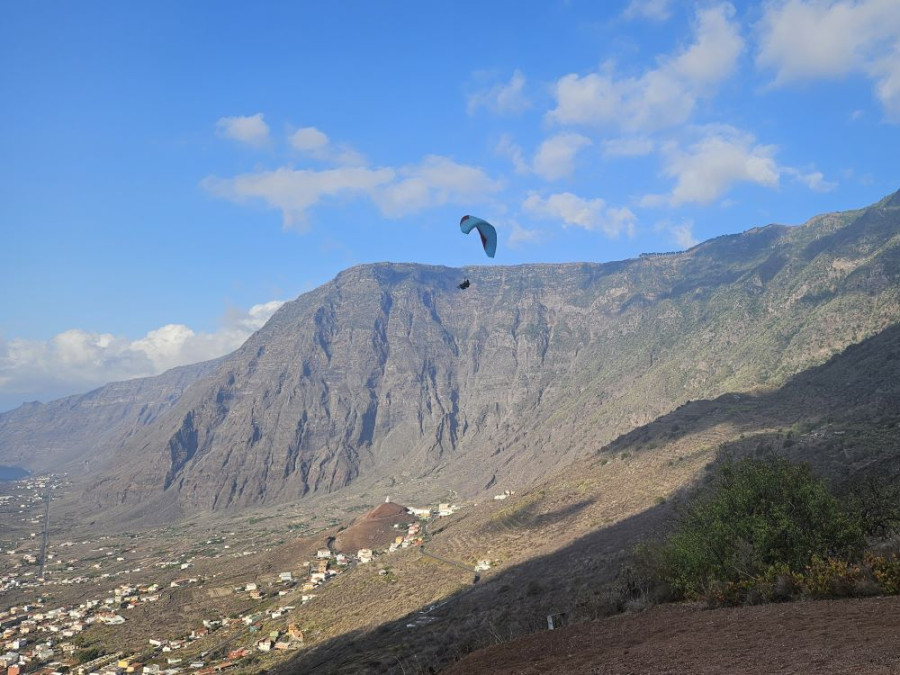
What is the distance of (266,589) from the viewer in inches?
3049

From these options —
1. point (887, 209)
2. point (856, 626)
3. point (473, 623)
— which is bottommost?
point (473, 623)

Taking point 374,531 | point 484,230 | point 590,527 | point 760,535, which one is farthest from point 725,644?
point 374,531

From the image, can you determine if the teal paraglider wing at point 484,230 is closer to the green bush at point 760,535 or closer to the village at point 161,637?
the green bush at point 760,535

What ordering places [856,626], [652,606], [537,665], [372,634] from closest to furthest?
1. [856,626]
2. [537,665]
3. [652,606]
4. [372,634]

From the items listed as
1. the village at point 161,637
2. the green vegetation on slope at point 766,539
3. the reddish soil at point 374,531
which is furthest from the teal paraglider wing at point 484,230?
the reddish soil at point 374,531

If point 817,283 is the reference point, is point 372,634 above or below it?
below

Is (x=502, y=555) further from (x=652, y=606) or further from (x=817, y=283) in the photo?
(x=817, y=283)

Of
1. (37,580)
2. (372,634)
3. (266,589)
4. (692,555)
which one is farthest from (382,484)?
(692,555)

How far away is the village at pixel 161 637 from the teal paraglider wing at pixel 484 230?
123 feet

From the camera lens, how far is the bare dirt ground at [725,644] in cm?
1016

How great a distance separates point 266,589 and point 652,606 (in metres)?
71.0

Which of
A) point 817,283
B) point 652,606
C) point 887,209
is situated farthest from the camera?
point 887,209

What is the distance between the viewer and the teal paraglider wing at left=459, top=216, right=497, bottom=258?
108 ft

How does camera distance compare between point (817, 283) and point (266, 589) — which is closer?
point (266, 589)
